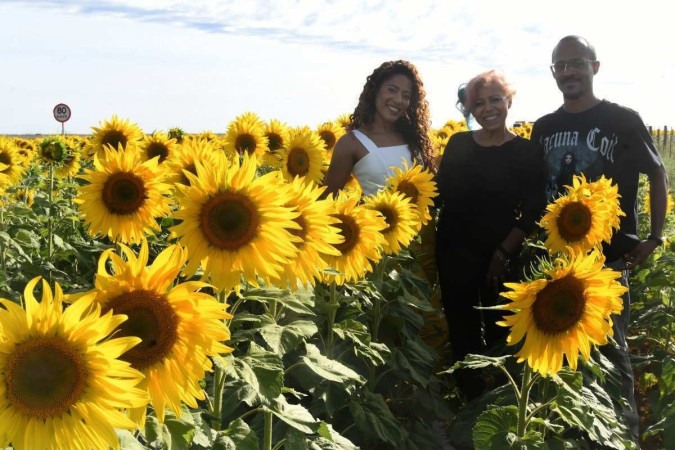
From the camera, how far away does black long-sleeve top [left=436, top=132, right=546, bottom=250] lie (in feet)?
13.8

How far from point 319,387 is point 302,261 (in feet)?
4.18

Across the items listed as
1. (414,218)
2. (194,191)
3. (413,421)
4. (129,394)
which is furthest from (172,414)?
(413,421)

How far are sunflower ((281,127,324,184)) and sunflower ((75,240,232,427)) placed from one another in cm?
420

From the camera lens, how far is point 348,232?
324 cm

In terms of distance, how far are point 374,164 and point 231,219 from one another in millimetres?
2902

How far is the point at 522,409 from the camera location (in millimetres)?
2828

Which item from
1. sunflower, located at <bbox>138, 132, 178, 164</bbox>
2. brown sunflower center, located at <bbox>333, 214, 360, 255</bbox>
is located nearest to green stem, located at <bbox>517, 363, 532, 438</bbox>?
brown sunflower center, located at <bbox>333, 214, 360, 255</bbox>

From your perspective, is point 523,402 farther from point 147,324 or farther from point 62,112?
point 62,112

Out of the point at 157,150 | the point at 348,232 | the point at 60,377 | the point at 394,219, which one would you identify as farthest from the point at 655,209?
the point at 157,150

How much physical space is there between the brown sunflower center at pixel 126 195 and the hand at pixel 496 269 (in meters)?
2.09

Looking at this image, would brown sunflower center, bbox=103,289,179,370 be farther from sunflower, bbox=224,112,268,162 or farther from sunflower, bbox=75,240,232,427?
sunflower, bbox=224,112,268,162

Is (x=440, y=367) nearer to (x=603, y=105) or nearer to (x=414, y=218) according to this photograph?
(x=414, y=218)

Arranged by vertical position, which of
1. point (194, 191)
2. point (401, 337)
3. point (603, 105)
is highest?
point (603, 105)

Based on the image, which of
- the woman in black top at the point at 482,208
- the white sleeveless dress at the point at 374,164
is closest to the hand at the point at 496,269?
the woman in black top at the point at 482,208
